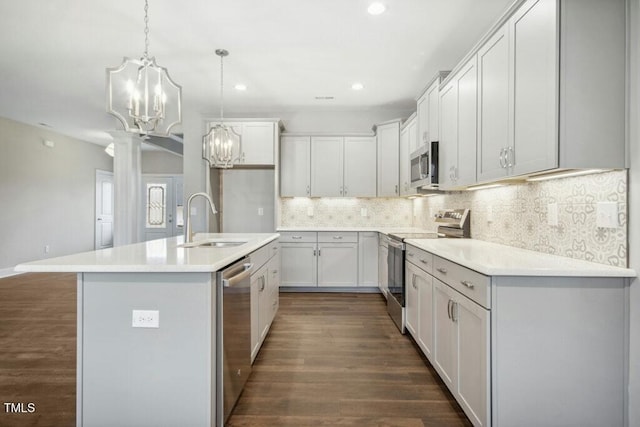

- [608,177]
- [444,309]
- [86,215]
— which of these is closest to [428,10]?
[608,177]

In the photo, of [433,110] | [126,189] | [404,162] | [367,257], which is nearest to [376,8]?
[433,110]

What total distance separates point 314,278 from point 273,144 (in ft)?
6.39

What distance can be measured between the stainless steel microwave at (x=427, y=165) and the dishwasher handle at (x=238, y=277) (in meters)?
1.87

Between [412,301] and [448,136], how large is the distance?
1.43m

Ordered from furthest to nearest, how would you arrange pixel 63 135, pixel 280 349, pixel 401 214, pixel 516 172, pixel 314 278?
1. pixel 63 135
2. pixel 401 214
3. pixel 314 278
4. pixel 280 349
5. pixel 516 172

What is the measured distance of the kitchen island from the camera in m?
1.60

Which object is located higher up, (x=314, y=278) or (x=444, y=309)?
(x=444, y=309)

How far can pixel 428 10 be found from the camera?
2568 mm

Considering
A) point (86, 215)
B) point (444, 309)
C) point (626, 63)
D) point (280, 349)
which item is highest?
point (626, 63)

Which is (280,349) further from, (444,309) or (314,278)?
(314,278)

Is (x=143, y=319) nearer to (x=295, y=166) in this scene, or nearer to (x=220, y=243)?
(x=220, y=243)

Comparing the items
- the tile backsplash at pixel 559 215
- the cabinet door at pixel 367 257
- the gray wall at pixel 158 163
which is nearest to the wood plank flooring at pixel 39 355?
the tile backsplash at pixel 559 215

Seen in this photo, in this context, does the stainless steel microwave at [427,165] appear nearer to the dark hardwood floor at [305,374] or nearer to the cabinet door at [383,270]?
the cabinet door at [383,270]

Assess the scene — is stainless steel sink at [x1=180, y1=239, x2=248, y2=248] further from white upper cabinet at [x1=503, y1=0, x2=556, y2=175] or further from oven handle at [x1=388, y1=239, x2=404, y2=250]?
white upper cabinet at [x1=503, y1=0, x2=556, y2=175]
